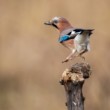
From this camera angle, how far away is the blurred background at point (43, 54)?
9219 millimetres

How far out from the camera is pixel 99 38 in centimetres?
953

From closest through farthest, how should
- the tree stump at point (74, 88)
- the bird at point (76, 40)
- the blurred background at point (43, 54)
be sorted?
the tree stump at point (74, 88) < the bird at point (76, 40) < the blurred background at point (43, 54)

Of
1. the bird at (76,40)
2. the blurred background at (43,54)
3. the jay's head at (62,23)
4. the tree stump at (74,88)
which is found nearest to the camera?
the tree stump at (74,88)

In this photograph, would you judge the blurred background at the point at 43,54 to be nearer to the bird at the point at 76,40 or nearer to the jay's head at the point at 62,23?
the jay's head at the point at 62,23

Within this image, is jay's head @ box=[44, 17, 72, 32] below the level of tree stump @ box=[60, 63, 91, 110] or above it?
above

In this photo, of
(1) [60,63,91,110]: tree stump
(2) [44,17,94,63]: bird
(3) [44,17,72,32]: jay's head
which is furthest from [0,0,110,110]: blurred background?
(1) [60,63,91,110]: tree stump

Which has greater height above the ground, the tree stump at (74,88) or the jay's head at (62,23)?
the jay's head at (62,23)

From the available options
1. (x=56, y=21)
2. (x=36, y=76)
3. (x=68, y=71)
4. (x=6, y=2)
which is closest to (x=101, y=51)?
(x=36, y=76)

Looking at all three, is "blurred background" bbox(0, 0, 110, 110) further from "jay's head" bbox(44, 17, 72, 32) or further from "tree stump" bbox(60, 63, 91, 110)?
"tree stump" bbox(60, 63, 91, 110)

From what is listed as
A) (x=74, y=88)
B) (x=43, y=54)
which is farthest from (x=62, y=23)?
(x=43, y=54)

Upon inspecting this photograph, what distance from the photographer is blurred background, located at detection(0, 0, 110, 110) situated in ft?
30.2

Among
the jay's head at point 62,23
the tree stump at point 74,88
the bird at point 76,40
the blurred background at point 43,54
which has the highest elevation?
the blurred background at point 43,54

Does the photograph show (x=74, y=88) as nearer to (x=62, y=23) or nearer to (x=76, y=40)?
(x=76, y=40)

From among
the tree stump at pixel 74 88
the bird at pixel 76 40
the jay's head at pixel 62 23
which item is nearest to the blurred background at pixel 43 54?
the jay's head at pixel 62 23
